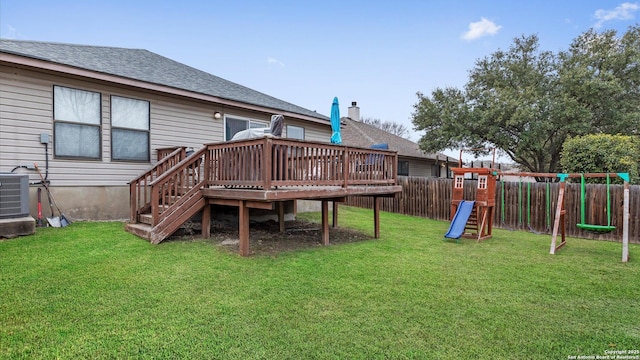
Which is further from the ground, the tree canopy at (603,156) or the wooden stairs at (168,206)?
the tree canopy at (603,156)

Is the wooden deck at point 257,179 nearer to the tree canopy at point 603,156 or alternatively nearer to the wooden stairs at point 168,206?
the wooden stairs at point 168,206

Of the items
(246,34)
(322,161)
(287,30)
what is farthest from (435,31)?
(322,161)

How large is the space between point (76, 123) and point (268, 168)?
4.77 meters

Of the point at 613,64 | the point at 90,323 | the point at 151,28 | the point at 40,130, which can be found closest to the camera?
the point at 90,323

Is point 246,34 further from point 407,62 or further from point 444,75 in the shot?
point 444,75

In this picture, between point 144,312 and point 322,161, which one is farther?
point 322,161

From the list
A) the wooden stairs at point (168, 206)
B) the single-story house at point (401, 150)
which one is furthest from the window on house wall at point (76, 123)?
the single-story house at point (401, 150)

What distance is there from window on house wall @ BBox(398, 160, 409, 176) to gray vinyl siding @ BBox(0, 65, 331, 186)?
13571mm

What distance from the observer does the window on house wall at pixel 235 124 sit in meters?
9.19

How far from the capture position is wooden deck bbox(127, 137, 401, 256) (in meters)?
5.05

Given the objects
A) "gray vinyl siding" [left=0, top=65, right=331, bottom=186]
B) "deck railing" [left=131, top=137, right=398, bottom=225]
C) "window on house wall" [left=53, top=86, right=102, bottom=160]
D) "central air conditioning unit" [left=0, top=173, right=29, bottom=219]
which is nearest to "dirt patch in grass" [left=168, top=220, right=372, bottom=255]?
"deck railing" [left=131, top=137, right=398, bottom=225]

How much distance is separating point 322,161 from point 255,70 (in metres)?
16.5

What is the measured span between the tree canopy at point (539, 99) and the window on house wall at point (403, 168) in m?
1.52

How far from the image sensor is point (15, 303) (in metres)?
3.14
